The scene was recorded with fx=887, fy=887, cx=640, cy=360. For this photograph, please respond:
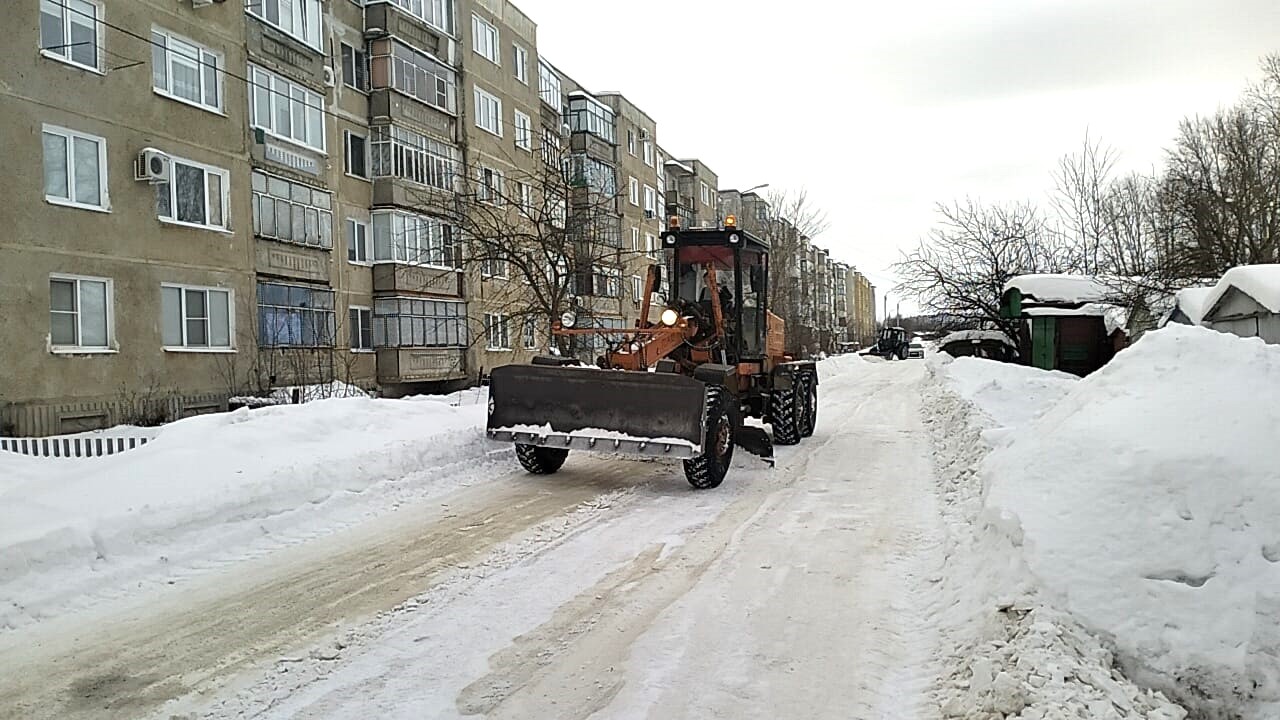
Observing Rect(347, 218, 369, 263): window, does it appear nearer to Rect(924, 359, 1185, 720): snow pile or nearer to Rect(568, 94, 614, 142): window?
Rect(568, 94, 614, 142): window

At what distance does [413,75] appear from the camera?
27.8m

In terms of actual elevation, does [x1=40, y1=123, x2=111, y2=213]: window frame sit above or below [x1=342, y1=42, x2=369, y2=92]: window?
below

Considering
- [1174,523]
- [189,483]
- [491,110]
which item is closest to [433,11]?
[491,110]

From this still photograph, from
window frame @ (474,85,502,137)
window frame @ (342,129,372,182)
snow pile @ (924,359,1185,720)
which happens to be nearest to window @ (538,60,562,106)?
window frame @ (474,85,502,137)

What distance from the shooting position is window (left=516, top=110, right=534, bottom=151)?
3478cm

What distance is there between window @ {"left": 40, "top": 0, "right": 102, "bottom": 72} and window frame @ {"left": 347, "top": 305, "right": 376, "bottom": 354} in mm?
9563

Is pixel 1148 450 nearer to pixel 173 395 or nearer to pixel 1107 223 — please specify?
pixel 173 395

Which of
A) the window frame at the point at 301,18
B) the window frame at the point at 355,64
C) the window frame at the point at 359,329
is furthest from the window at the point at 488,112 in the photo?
the window frame at the point at 359,329

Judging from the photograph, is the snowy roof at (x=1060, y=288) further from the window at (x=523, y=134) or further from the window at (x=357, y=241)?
the window at (x=523, y=134)

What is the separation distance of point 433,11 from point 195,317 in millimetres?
14623

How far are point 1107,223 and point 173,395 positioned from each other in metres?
29.9

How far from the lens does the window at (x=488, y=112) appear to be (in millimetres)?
31891

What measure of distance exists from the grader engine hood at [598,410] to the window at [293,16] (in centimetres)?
1668

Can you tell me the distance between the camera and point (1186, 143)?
32.0 metres
